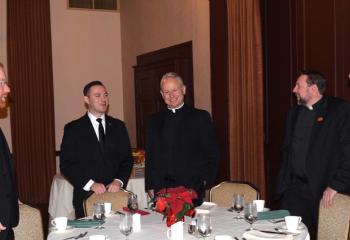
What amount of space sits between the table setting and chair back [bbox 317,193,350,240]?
0.40 metres

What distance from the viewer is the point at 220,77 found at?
589 centimetres

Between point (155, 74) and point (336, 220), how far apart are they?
16.0 feet

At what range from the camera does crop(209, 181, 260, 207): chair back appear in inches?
159

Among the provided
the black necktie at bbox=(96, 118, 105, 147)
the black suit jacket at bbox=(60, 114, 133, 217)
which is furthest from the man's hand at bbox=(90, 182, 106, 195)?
the black necktie at bbox=(96, 118, 105, 147)

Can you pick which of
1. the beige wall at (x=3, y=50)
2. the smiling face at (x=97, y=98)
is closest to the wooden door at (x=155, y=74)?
the beige wall at (x=3, y=50)

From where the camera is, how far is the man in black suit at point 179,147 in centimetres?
396

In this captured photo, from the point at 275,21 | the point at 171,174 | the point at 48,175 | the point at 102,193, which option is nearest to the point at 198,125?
the point at 171,174

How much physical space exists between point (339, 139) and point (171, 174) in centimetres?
134

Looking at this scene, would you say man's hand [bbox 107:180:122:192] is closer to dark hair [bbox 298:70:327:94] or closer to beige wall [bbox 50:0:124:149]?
dark hair [bbox 298:70:327:94]

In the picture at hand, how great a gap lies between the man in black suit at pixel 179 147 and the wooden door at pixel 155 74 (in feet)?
9.14

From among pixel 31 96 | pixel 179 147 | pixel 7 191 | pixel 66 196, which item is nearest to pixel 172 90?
pixel 179 147

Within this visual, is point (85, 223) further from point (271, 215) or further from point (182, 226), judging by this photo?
point (271, 215)

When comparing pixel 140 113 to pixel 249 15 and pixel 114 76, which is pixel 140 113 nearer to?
pixel 114 76

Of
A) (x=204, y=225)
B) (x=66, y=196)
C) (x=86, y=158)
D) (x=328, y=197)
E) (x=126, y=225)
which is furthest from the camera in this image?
(x=66, y=196)
